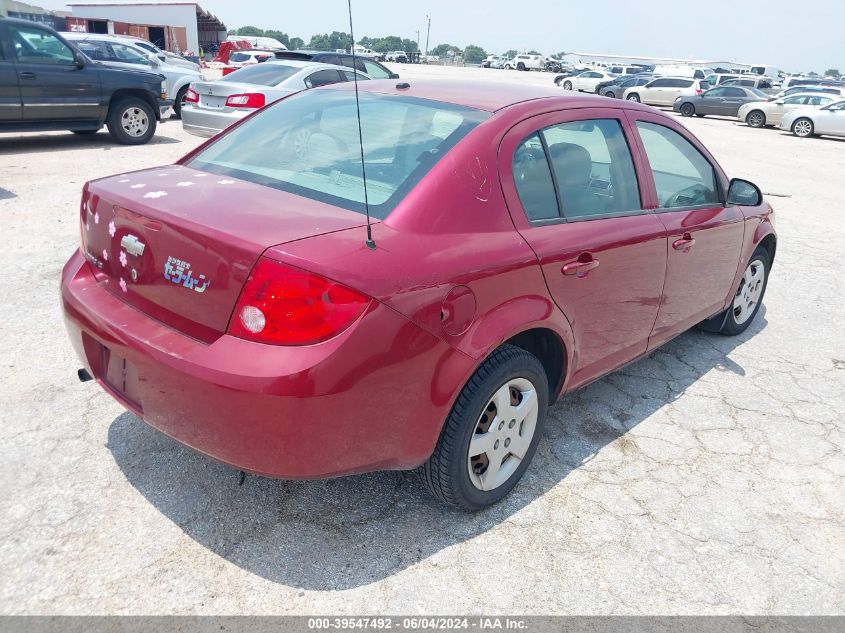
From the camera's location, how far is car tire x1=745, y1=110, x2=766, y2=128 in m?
23.6

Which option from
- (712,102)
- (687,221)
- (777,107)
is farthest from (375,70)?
(712,102)

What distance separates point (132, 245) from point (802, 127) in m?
23.8

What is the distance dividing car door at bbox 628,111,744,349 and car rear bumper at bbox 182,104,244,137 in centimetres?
728

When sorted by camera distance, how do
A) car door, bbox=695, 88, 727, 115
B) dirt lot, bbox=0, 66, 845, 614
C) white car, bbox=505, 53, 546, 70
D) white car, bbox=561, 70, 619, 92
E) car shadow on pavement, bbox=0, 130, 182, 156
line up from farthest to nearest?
white car, bbox=505, 53, 546, 70, white car, bbox=561, 70, 619, 92, car door, bbox=695, 88, 727, 115, car shadow on pavement, bbox=0, 130, 182, 156, dirt lot, bbox=0, 66, 845, 614

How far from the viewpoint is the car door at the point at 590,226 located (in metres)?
2.77

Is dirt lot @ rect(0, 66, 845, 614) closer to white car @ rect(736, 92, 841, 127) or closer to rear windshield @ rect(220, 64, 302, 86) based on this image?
rear windshield @ rect(220, 64, 302, 86)

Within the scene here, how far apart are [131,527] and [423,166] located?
5.76ft

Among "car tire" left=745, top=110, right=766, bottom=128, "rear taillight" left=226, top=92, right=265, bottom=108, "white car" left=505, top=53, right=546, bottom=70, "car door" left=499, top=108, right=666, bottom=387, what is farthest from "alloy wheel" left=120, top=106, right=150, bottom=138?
"white car" left=505, top=53, right=546, bottom=70

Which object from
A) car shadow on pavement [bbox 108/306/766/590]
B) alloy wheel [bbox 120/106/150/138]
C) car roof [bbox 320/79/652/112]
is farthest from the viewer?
alloy wheel [bbox 120/106/150/138]

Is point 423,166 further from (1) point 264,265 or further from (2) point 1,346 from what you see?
(2) point 1,346

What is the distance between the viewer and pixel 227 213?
2363mm

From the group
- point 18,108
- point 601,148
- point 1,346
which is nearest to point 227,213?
point 601,148

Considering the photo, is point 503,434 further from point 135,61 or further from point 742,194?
point 135,61

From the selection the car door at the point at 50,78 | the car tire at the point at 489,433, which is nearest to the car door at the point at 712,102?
the car door at the point at 50,78
